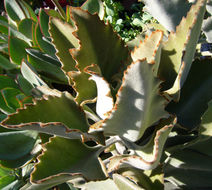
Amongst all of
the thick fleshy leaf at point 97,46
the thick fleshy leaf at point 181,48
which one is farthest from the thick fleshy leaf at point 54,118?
the thick fleshy leaf at point 181,48

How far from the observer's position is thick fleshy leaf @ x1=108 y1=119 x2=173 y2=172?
1.55ft

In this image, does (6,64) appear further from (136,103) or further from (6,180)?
(136,103)

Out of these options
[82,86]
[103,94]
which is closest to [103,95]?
[103,94]

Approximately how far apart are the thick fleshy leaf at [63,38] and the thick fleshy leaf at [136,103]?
27 cm

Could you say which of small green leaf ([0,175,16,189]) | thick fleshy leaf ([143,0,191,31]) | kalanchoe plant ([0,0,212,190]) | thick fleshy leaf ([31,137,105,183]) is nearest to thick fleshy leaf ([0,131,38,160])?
kalanchoe plant ([0,0,212,190])

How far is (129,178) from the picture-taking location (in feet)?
2.16

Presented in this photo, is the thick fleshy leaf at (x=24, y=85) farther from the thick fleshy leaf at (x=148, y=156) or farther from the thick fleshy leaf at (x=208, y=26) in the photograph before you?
the thick fleshy leaf at (x=208, y=26)

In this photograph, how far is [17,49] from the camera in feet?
3.07

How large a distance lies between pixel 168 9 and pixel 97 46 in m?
0.20

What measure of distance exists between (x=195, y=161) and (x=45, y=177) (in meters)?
0.39

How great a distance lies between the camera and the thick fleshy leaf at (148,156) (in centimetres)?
47

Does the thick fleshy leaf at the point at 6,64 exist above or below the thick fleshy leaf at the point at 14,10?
below

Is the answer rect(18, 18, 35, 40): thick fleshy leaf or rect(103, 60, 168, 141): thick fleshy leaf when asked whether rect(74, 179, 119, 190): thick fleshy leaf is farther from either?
rect(18, 18, 35, 40): thick fleshy leaf

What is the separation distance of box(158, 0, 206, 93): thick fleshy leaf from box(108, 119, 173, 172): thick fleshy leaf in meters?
0.10
